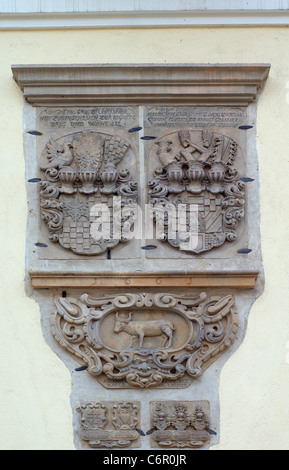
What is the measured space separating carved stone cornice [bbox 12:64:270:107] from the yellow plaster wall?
0.13 meters

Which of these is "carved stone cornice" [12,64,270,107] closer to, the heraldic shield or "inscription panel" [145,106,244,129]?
"inscription panel" [145,106,244,129]

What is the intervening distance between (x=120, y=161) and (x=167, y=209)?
1.42 ft

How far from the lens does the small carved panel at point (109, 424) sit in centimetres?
693

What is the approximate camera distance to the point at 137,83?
733 centimetres

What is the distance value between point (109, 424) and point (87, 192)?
1.44 meters

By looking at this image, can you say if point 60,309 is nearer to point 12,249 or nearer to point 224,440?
point 12,249

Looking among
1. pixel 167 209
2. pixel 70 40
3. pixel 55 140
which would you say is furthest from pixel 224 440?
pixel 70 40

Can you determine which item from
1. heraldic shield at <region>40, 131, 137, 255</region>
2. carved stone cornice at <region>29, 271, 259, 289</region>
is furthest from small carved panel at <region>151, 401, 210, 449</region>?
heraldic shield at <region>40, 131, 137, 255</region>

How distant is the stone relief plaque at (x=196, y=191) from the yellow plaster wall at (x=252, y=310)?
22cm

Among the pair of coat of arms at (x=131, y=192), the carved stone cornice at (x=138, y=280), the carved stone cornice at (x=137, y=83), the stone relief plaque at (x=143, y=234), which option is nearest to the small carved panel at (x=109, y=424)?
the stone relief plaque at (x=143, y=234)

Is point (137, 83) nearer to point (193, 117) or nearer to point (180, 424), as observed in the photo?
point (193, 117)

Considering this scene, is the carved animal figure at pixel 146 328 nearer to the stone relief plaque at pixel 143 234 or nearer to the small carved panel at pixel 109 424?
the stone relief plaque at pixel 143 234

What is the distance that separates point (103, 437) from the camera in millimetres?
6930

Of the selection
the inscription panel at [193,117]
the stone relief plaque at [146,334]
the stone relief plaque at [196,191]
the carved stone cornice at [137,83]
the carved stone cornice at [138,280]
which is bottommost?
the stone relief plaque at [146,334]
